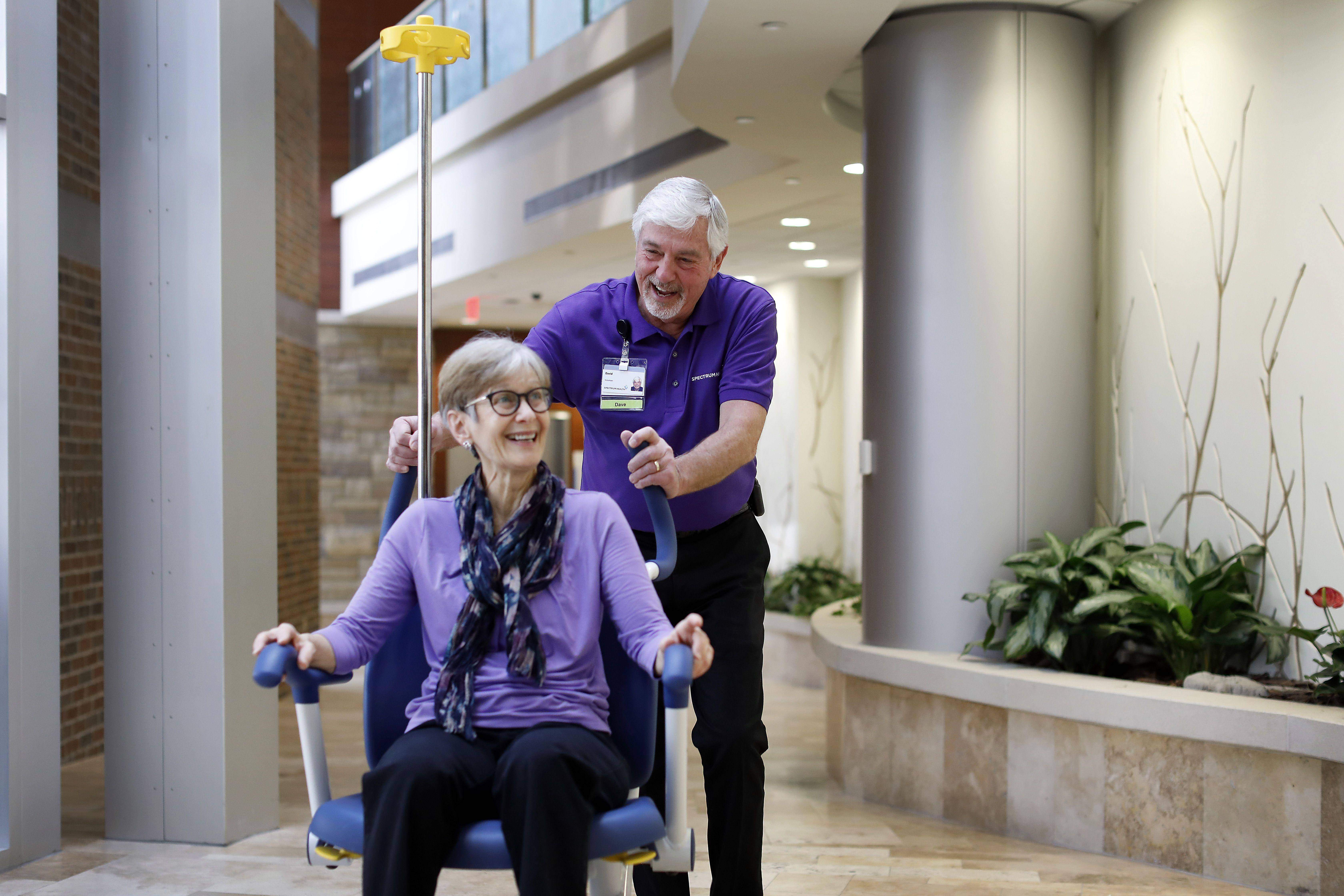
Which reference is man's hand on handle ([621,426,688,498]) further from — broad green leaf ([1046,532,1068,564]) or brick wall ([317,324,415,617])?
brick wall ([317,324,415,617])

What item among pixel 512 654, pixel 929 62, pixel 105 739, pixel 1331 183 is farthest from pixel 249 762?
pixel 1331 183

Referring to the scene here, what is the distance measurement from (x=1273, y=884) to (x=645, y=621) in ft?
7.71

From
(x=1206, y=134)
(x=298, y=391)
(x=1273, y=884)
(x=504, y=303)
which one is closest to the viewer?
(x=1273, y=884)

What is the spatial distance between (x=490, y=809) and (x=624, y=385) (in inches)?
34.3

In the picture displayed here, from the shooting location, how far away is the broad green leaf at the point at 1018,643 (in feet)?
13.0

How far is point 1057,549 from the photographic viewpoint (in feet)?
13.5

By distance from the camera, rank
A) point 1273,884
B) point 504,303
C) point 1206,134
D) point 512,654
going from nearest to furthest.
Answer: point 512,654
point 1273,884
point 1206,134
point 504,303

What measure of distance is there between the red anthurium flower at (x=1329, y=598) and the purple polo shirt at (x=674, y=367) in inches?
75.8

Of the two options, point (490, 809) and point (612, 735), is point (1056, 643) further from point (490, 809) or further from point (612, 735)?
point (490, 809)

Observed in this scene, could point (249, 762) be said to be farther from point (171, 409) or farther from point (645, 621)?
point (645, 621)

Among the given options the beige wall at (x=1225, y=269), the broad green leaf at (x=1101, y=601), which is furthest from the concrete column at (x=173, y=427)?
the beige wall at (x=1225, y=269)

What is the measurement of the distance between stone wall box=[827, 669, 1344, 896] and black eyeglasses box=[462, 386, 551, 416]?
245cm

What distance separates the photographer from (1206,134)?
13.5 ft

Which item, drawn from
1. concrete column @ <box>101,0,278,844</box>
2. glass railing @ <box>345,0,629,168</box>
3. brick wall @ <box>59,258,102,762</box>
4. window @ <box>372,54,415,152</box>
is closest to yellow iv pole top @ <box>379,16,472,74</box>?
concrete column @ <box>101,0,278,844</box>
